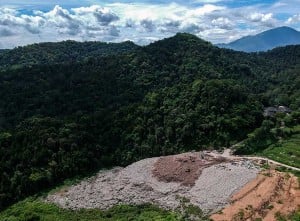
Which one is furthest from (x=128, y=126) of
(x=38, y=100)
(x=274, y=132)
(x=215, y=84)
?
(x=38, y=100)

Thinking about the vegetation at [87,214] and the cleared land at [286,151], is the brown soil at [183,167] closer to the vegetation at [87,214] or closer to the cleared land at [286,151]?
the vegetation at [87,214]

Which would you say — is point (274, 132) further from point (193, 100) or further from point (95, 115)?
point (95, 115)

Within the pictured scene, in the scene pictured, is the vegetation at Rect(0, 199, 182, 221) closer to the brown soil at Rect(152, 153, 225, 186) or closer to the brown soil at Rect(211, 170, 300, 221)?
the brown soil at Rect(211, 170, 300, 221)

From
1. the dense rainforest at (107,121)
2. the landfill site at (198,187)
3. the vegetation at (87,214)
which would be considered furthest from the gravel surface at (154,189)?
the dense rainforest at (107,121)

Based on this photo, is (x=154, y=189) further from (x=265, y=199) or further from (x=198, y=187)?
(x=265, y=199)

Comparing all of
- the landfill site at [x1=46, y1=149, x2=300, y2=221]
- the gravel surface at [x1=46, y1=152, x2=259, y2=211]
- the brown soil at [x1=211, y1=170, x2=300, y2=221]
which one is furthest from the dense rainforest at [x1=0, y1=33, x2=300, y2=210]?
the brown soil at [x1=211, y1=170, x2=300, y2=221]

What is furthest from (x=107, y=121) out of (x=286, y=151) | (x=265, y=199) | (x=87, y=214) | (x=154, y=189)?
(x=265, y=199)
